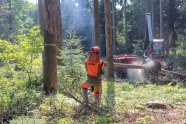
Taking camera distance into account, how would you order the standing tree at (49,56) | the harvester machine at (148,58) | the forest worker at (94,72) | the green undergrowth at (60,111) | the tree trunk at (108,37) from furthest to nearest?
1. the harvester machine at (148,58)
2. the tree trunk at (108,37)
3. the standing tree at (49,56)
4. the forest worker at (94,72)
5. the green undergrowth at (60,111)

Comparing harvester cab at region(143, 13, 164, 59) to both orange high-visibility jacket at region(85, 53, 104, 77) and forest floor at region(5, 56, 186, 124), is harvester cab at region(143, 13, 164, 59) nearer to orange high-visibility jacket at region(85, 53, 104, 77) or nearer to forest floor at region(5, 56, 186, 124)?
forest floor at region(5, 56, 186, 124)

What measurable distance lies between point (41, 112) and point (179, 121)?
10.2ft

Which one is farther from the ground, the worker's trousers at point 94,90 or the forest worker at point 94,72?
the forest worker at point 94,72

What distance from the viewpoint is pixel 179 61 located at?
28969 mm

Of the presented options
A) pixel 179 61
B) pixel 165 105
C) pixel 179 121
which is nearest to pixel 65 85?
pixel 165 105

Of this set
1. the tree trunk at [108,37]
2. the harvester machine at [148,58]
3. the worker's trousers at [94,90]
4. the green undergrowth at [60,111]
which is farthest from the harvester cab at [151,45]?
the worker's trousers at [94,90]

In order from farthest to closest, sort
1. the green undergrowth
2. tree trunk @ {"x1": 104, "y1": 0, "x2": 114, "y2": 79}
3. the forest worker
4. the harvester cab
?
the harvester cab < tree trunk @ {"x1": 104, "y1": 0, "x2": 114, "y2": 79} < the forest worker < the green undergrowth

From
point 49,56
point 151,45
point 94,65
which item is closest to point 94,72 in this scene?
point 94,65

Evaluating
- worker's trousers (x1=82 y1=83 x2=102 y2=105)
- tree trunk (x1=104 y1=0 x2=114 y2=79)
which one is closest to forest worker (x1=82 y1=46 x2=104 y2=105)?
worker's trousers (x1=82 y1=83 x2=102 y2=105)

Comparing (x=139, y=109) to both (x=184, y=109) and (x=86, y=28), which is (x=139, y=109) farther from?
(x=86, y=28)

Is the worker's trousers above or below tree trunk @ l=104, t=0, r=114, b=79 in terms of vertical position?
below

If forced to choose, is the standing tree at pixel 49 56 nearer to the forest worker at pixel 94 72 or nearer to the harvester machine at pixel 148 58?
the forest worker at pixel 94 72

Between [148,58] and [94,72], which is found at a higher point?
[94,72]

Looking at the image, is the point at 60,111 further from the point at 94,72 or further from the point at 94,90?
the point at 94,72
